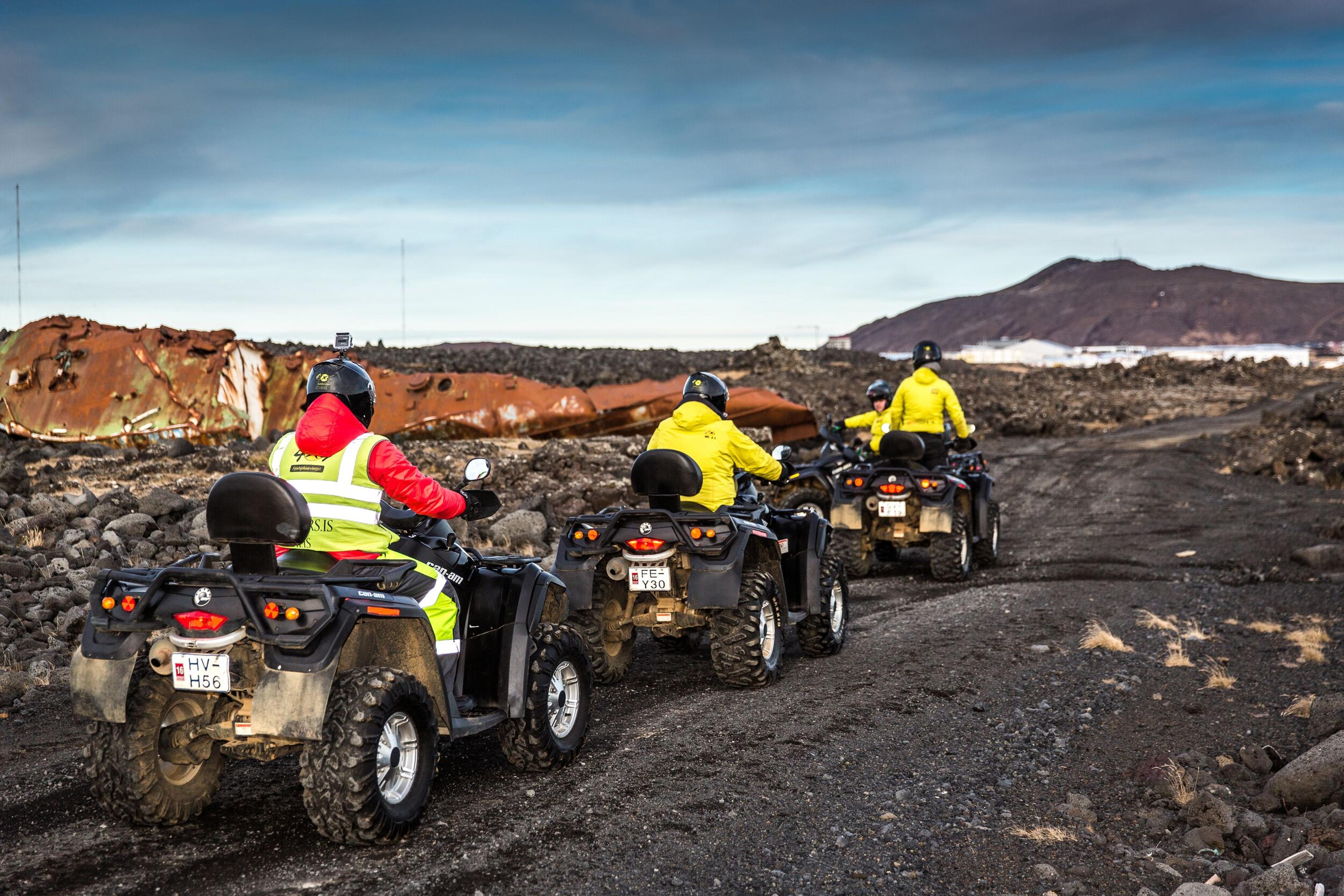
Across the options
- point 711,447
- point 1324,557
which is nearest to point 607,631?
point 711,447

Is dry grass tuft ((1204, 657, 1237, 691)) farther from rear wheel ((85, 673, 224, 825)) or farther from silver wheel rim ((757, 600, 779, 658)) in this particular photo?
rear wheel ((85, 673, 224, 825))

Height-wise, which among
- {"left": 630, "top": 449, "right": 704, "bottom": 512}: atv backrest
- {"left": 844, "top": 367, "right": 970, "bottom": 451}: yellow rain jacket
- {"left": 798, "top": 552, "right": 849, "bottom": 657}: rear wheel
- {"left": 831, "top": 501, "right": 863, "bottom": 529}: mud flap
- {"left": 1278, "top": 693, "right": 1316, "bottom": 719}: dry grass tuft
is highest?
{"left": 844, "top": 367, "right": 970, "bottom": 451}: yellow rain jacket

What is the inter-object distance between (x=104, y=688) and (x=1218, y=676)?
7614mm

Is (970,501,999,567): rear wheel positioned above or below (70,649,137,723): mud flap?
below

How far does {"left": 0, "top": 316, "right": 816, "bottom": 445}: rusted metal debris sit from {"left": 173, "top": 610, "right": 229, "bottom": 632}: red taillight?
16004 mm

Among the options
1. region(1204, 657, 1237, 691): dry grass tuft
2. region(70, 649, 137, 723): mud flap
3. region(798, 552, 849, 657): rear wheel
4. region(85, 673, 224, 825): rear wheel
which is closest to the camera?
region(70, 649, 137, 723): mud flap

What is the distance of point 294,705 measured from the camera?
4.71m

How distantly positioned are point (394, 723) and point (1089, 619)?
25.2ft

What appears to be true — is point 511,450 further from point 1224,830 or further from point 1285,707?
point 1224,830

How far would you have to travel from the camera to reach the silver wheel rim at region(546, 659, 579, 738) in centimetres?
619

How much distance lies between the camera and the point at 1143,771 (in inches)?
262

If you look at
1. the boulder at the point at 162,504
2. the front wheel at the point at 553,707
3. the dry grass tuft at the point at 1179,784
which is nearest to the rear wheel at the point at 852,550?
the dry grass tuft at the point at 1179,784

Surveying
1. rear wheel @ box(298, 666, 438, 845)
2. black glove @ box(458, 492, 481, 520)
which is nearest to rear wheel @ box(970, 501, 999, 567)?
black glove @ box(458, 492, 481, 520)

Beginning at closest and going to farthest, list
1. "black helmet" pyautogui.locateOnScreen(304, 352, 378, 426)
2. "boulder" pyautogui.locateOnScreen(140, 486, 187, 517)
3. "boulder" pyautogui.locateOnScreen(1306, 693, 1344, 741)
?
"black helmet" pyautogui.locateOnScreen(304, 352, 378, 426) < "boulder" pyautogui.locateOnScreen(1306, 693, 1344, 741) < "boulder" pyautogui.locateOnScreen(140, 486, 187, 517)
